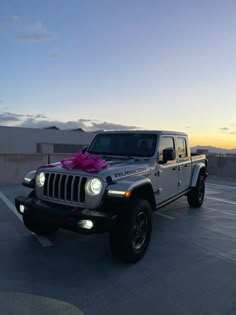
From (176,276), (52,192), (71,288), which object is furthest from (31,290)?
(176,276)

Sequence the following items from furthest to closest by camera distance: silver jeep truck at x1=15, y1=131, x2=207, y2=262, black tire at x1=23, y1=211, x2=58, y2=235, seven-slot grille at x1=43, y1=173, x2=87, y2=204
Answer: black tire at x1=23, y1=211, x2=58, y2=235
seven-slot grille at x1=43, y1=173, x2=87, y2=204
silver jeep truck at x1=15, y1=131, x2=207, y2=262

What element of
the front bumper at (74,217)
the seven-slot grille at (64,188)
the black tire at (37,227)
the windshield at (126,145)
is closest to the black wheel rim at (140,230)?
the front bumper at (74,217)

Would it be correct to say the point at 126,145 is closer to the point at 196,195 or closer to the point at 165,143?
the point at 165,143

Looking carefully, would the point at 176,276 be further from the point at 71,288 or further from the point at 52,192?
the point at 52,192

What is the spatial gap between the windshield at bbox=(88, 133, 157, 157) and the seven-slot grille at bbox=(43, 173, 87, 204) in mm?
1516

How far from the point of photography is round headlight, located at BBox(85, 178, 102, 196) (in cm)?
381

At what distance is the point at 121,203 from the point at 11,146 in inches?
1203

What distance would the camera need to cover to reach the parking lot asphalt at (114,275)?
9.73 ft

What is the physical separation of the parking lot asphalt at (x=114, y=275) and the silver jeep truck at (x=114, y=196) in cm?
35

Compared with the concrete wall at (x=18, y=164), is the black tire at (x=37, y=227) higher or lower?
lower

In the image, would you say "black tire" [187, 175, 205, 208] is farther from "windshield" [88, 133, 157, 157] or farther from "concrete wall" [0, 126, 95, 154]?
"concrete wall" [0, 126, 95, 154]

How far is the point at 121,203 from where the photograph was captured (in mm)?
3859

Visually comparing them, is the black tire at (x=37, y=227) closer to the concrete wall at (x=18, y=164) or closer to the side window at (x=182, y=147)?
the side window at (x=182, y=147)

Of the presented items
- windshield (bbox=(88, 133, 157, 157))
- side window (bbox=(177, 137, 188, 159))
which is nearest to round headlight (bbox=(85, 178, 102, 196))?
windshield (bbox=(88, 133, 157, 157))
